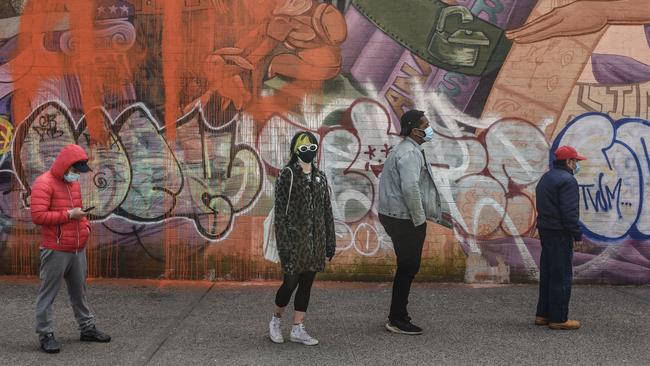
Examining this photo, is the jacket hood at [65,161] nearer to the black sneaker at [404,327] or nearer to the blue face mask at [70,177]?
the blue face mask at [70,177]

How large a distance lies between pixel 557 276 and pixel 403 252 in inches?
56.5

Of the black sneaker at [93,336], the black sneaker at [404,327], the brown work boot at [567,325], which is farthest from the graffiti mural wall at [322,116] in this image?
the black sneaker at [93,336]

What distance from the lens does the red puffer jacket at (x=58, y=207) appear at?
4594 mm

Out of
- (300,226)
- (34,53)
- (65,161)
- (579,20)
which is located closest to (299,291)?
(300,226)

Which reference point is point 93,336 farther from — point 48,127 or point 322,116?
point 322,116

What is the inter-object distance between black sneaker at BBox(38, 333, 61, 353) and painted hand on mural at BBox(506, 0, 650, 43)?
5.53 meters

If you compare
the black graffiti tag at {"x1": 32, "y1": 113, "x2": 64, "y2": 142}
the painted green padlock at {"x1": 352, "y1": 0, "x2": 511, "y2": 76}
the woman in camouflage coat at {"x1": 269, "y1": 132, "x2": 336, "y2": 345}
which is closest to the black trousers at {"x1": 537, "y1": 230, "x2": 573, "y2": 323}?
the woman in camouflage coat at {"x1": 269, "y1": 132, "x2": 336, "y2": 345}

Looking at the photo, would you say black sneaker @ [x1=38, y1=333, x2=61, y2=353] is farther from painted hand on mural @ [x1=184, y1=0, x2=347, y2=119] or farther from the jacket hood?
painted hand on mural @ [x1=184, y1=0, x2=347, y2=119]

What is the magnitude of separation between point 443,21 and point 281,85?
1940mm

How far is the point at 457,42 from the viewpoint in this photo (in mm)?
6949

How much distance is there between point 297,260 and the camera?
187 inches

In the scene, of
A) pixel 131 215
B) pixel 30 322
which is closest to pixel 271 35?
pixel 131 215

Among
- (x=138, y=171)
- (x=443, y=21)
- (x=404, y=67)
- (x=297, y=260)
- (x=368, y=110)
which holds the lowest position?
(x=297, y=260)

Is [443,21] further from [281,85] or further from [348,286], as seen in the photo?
[348,286]
